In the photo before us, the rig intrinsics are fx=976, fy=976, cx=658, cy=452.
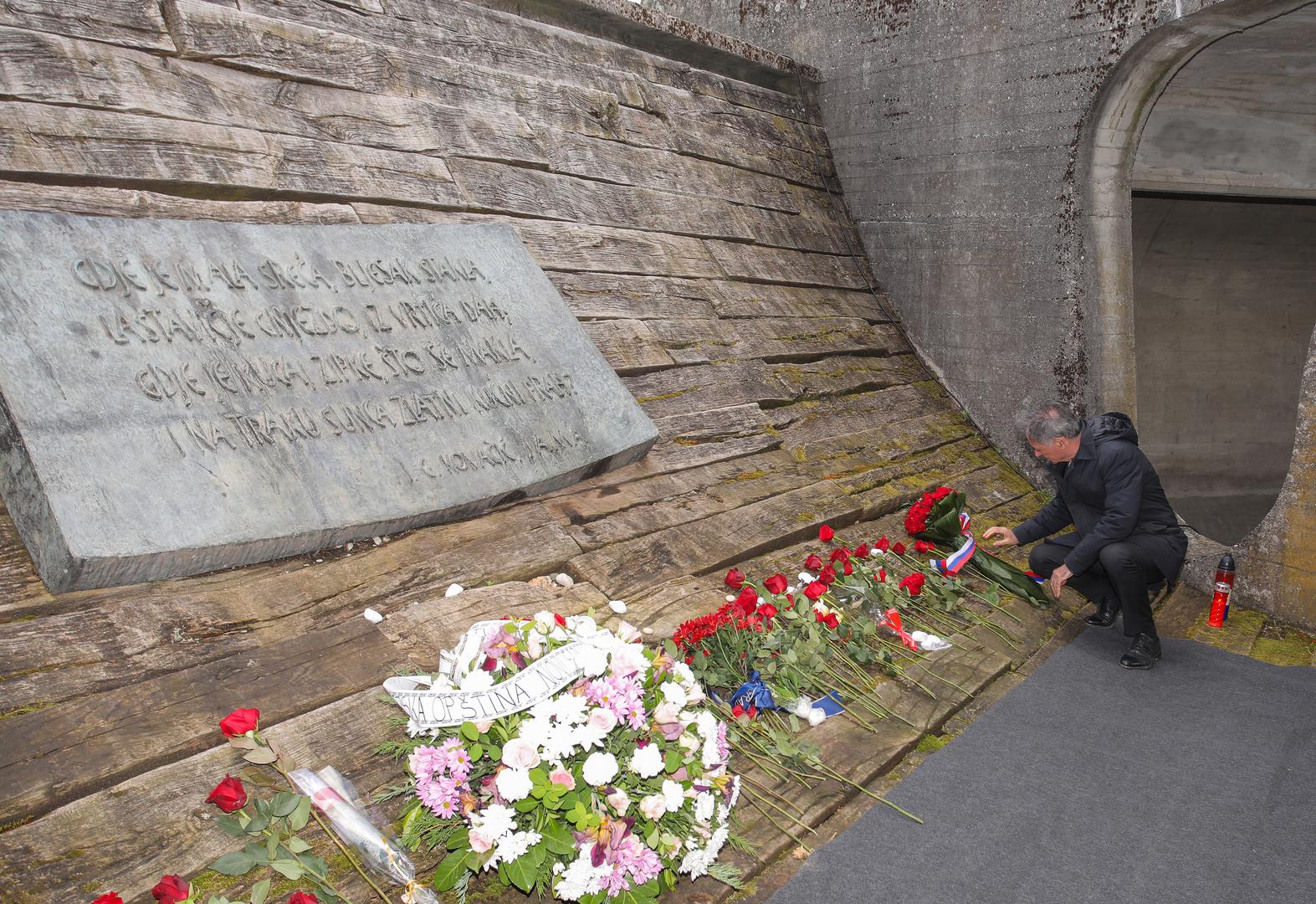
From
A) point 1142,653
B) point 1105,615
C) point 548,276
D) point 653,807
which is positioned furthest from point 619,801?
point 1105,615

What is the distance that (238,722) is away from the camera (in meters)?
2.27

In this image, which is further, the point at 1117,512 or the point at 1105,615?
the point at 1105,615

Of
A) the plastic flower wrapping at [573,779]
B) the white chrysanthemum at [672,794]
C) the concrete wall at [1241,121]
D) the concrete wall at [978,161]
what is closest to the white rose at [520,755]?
the plastic flower wrapping at [573,779]

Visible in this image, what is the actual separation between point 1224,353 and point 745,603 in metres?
8.29

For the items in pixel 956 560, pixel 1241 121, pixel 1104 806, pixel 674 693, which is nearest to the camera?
pixel 674 693

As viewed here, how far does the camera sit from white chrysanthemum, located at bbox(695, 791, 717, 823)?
2576 mm

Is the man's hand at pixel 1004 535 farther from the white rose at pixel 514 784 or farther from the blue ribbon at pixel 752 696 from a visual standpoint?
the white rose at pixel 514 784

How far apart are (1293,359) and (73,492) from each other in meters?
10.9

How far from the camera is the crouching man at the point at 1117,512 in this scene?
444cm

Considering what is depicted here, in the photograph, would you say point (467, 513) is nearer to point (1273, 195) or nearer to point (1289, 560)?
point (1289, 560)

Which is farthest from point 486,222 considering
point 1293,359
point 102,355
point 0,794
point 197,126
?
point 1293,359

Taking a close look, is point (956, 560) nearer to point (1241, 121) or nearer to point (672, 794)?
point (672, 794)

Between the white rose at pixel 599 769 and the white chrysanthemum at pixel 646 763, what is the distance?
79 mm

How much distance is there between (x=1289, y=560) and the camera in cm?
509
